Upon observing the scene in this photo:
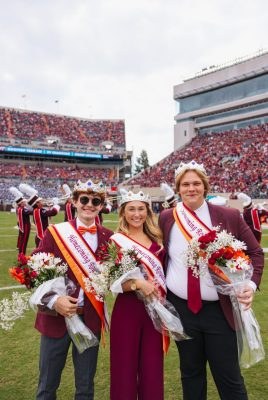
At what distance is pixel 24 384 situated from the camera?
314 centimetres

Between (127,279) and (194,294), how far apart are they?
44cm

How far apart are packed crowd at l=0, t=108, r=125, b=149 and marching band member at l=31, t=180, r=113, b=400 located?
49197 mm

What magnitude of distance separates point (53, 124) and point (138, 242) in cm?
5362

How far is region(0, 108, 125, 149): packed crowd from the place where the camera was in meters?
50.0

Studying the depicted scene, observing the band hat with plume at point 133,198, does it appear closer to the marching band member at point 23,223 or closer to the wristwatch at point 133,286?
the wristwatch at point 133,286

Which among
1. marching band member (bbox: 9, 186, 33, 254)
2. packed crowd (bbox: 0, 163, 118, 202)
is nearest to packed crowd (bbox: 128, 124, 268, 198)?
packed crowd (bbox: 0, 163, 118, 202)

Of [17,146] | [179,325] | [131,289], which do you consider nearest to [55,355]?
[131,289]

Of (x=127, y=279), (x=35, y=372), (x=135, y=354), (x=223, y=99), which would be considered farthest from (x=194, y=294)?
(x=223, y=99)

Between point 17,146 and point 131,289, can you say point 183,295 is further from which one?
point 17,146

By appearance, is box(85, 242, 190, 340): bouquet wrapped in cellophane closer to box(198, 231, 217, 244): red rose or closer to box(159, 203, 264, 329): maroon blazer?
box(159, 203, 264, 329): maroon blazer

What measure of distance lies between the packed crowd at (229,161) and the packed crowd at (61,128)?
15576mm

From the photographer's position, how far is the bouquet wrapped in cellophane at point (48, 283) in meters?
2.22

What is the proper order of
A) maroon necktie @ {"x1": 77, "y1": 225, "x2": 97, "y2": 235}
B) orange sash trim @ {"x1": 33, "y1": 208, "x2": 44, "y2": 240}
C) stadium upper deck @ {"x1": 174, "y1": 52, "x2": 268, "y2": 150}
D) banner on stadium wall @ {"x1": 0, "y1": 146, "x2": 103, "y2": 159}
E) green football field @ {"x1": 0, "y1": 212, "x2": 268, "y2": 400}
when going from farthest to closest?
banner on stadium wall @ {"x1": 0, "y1": 146, "x2": 103, "y2": 159} → stadium upper deck @ {"x1": 174, "y1": 52, "x2": 268, "y2": 150} → orange sash trim @ {"x1": 33, "y1": 208, "x2": 44, "y2": 240} → green football field @ {"x1": 0, "y1": 212, "x2": 268, "y2": 400} → maroon necktie @ {"x1": 77, "y1": 225, "x2": 97, "y2": 235}

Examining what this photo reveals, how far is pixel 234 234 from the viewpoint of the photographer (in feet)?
7.99
